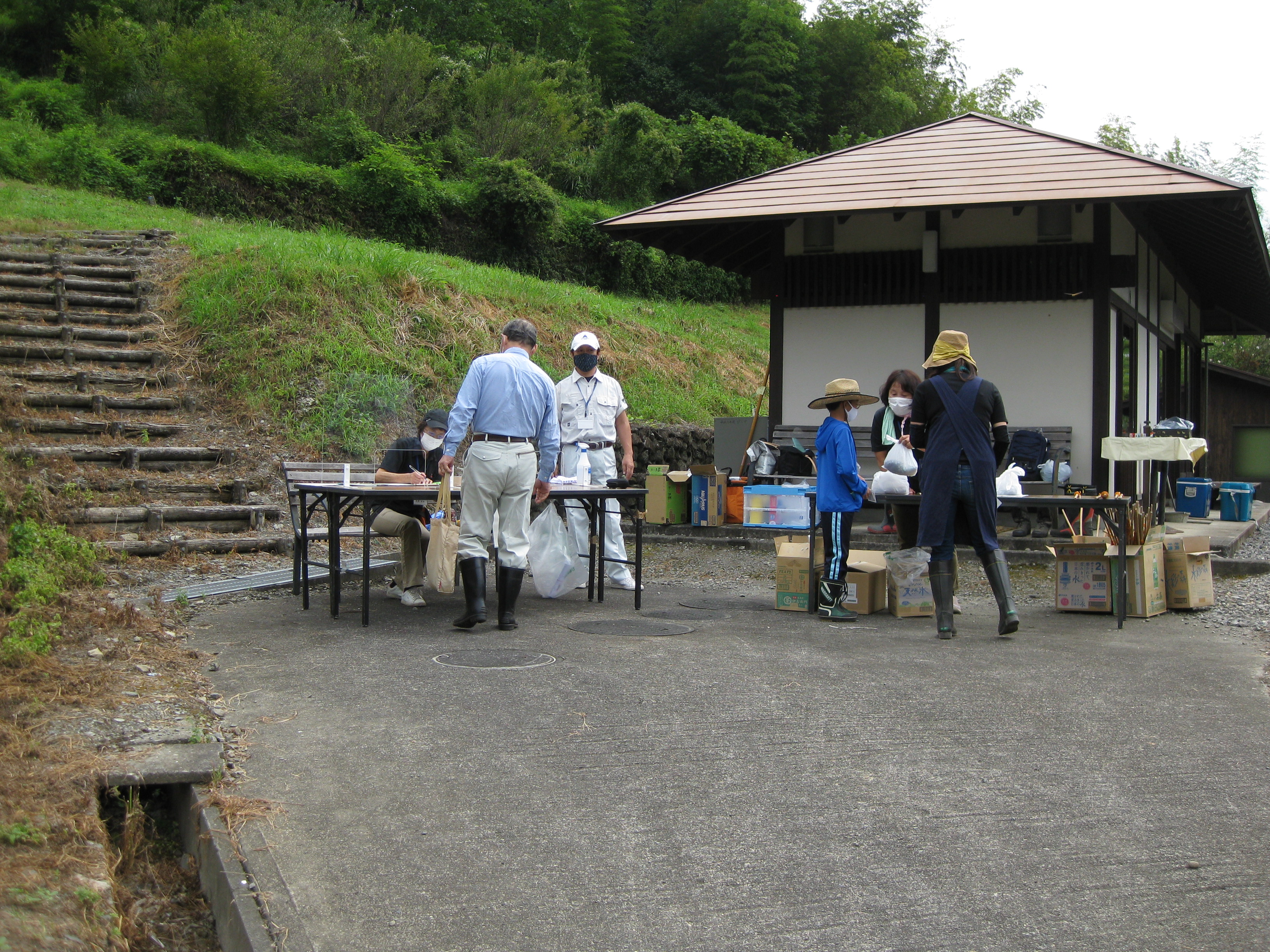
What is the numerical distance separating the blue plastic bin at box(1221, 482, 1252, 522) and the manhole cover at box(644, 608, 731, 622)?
1078 centimetres

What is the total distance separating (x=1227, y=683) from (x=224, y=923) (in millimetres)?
4822

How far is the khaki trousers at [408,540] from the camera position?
729 centimetres

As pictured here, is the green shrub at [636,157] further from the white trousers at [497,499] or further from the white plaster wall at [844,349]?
the white trousers at [497,499]

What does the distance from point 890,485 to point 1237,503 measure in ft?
33.9

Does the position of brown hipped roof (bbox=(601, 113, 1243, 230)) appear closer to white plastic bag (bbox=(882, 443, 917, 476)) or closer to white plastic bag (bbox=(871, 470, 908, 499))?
white plastic bag (bbox=(882, 443, 917, 476))

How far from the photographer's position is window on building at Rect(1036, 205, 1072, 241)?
464 inches

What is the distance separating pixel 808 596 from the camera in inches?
301

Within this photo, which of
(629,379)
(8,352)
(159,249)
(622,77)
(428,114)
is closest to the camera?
(8,352)

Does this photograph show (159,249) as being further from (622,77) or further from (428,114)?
(622,77)

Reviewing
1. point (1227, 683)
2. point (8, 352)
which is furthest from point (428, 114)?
point (1227, 683)

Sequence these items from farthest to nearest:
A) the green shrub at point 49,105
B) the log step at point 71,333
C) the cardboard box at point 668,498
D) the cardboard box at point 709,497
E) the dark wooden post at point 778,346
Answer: the green shrub at point 49,105, the dark wooden post at point 778,346, the cardboard box at point 668,498, the cardboard box at point 709,497, the log step at point 71,333

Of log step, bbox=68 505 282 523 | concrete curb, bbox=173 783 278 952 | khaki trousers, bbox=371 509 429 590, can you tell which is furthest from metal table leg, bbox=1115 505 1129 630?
log step, bbox=68 505 282 523

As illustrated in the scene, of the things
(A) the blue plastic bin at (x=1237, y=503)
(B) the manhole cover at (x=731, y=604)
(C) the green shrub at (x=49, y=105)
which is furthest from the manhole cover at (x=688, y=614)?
(C) the green shrub at (x=49, y=105)

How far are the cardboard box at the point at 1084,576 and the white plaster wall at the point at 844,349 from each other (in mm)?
4898
